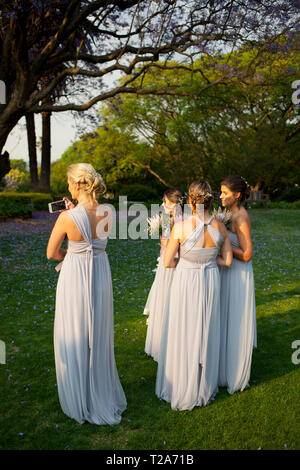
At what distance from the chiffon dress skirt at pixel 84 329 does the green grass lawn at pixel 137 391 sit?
0.22 m

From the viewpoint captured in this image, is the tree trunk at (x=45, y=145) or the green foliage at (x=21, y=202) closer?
the green foliage at (x=21, y=202)

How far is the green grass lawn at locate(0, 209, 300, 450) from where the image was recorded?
3.71 metres

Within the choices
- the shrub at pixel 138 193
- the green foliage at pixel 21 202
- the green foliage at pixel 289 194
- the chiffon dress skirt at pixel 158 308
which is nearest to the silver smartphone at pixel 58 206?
the chiffon dress skirt at pixel 158 308

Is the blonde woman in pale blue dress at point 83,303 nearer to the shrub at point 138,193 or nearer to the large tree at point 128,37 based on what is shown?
the large tree at point 128,37

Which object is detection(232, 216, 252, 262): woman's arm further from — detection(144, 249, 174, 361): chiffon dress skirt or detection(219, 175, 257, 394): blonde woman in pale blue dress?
detection(144, 249, 174, 361): chiffon dress skirt

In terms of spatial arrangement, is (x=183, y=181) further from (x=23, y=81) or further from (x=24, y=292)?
(x=24, y=292)

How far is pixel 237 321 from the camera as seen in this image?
451 cm

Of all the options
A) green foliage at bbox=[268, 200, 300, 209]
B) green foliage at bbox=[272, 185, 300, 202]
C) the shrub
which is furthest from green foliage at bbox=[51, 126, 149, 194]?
green foliage at bbox=[272, 185, 300, 202]

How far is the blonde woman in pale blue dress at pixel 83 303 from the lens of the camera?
12.2 feet

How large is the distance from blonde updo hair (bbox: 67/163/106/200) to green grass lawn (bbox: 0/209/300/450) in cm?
234

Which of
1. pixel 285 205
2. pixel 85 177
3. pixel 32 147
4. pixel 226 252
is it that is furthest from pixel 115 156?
pixel 85 177

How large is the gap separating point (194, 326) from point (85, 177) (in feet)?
6.22

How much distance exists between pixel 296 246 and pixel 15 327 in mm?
11526

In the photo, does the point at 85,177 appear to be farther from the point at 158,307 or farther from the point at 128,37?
the point at 128,37
